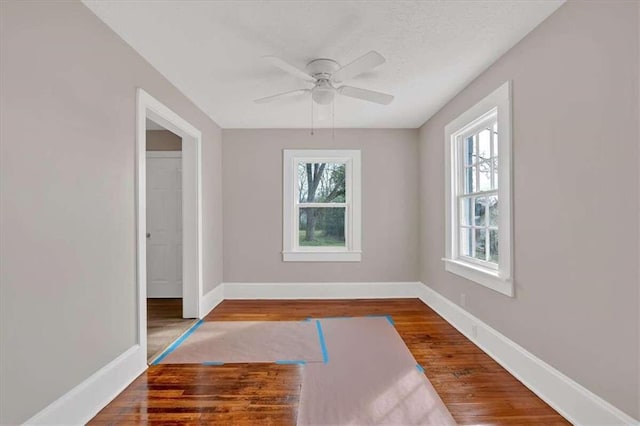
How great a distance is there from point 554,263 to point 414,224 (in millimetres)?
2931

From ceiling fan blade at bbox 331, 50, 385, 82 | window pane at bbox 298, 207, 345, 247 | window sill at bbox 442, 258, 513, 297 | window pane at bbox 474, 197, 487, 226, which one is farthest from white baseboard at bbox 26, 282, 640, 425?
ceiling fan blade at bbox 331, 50, 385, 82

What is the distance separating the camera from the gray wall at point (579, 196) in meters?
1.67

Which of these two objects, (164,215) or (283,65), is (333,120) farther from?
(164,215)

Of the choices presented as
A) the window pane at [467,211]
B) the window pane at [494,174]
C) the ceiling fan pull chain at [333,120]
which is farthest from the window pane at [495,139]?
the ceiling fan pull chain at [333,120]

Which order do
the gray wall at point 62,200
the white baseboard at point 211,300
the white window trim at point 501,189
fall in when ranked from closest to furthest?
1. the gray wall at point 62,200
2. the white window trim at point 501,189
3. the white baseboard at point 211,300

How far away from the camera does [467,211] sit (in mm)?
3723

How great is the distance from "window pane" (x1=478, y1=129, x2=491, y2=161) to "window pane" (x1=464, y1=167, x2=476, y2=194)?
0.22 m

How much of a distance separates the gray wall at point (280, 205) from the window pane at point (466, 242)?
4.22 ft

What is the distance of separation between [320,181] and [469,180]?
7.11ft

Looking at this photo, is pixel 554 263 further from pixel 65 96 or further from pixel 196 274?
pixel 196 274

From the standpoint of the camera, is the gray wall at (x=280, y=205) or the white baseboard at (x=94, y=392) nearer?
the white baseboard at (x=94, y=392)

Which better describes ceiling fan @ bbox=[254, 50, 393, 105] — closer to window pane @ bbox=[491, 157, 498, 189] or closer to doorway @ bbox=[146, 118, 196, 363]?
window pane @ bbox=[491, 157, 498, 189]

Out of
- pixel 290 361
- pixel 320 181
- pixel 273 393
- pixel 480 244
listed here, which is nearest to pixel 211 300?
pixel 290 361

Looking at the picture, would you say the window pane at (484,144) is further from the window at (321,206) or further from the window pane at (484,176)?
Result: the window at (321,206)
